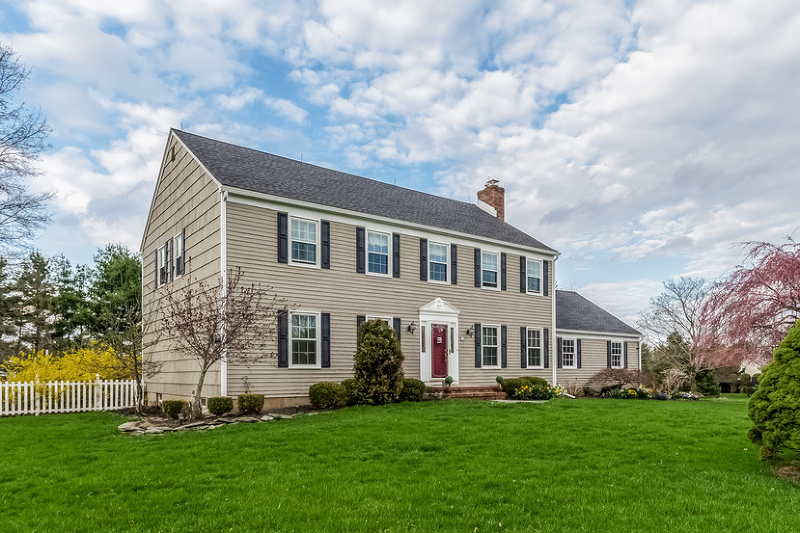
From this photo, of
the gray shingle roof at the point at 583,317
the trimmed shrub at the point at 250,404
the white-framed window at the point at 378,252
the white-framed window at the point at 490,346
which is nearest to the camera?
the trimmed shrub at the point at 250,404

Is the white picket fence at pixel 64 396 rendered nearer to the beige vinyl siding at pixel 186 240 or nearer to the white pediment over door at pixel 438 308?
the beige vinyl siding at pixel 186 240

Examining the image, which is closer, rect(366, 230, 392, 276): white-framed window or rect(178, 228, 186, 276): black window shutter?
rect(366, 230, 392, 276): white-framed window

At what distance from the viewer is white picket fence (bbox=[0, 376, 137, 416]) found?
15.5m

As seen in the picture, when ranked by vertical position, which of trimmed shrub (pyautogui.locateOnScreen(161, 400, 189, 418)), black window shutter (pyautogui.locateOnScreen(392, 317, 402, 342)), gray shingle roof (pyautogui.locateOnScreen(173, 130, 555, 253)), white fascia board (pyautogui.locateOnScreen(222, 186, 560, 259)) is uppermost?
gray shingle roof (pyautogui.locateOnScreen(173, 130, 555, 253))

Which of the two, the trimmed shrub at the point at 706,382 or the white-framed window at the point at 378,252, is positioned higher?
the white-framed window at the point at 378,252

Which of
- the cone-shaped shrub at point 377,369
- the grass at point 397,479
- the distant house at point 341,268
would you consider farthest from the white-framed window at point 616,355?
the cone-shaped shrub at point 377,369

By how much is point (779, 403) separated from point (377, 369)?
928cm

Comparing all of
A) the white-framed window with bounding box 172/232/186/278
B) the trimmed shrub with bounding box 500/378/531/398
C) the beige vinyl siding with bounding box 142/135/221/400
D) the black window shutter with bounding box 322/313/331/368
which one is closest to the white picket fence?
the beige vinyl siding with bounding box 142/135/221/400

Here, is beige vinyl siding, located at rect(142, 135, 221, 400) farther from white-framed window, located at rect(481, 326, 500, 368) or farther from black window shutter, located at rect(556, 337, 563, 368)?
black window shutter, located at rect(556, 337, 563, 368)

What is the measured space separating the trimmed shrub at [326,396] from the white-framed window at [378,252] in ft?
13.2

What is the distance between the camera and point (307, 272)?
50.5ft

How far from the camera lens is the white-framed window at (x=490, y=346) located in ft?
63.8

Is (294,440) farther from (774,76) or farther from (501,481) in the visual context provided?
(774,76)

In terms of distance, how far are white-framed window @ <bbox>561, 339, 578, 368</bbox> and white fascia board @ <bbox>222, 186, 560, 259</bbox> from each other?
4.69 meters
